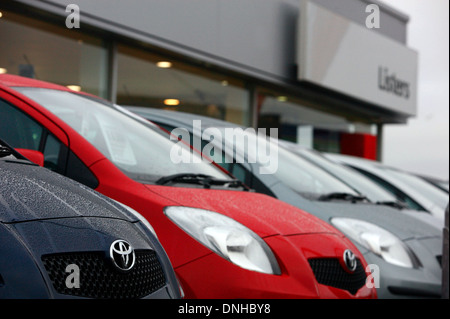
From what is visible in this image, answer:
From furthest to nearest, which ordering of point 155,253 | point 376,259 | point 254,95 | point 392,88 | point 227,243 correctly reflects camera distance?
point 392,88 → point 254,95 → point 376,259 → point 227,243 → point 155,253

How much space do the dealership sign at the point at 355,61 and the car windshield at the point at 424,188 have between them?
5509 mm

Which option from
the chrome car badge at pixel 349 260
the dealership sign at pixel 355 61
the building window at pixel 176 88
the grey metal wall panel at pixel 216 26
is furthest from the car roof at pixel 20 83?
the dealership sign at pixel 355 61

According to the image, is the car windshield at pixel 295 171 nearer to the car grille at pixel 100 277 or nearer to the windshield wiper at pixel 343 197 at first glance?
the windshield wiper at pixel 343 197

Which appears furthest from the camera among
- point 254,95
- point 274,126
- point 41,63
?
point 274,126

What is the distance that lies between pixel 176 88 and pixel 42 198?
31.2 ft

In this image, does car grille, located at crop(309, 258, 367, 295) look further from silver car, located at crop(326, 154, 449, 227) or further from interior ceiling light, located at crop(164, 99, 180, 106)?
interior ceiling light, located at crop(164, 99, 180, 106)

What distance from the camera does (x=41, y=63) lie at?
29.2 feet

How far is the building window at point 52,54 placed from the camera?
28.0 feet

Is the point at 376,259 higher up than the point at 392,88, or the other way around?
the point at 392,88

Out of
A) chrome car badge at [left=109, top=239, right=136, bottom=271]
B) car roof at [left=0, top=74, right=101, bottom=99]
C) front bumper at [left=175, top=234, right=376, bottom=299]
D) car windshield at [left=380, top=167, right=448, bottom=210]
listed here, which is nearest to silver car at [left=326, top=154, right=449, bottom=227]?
car windshield at [left=380, top=167, right=448, bottom=210]

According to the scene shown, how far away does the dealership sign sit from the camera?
1433 centimetres

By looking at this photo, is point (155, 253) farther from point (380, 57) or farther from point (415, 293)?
point (380, 57)

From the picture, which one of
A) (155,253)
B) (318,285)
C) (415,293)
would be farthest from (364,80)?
(155,253)

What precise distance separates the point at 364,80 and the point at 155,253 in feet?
48.7
